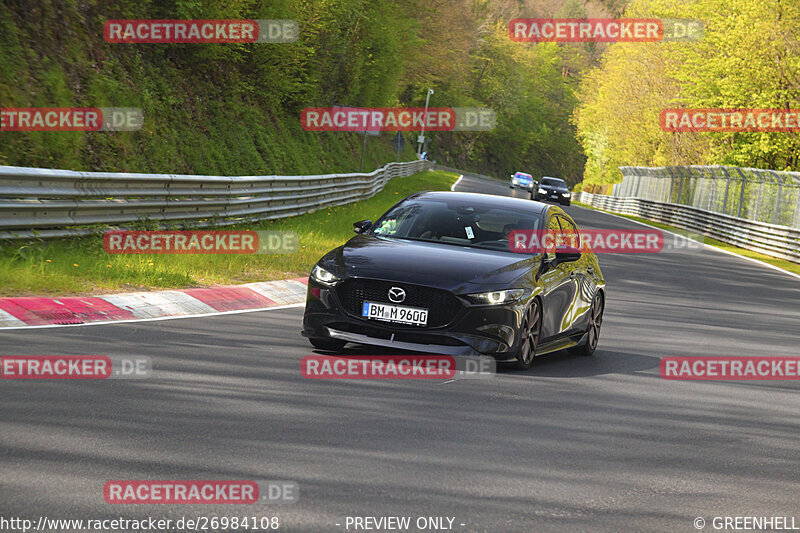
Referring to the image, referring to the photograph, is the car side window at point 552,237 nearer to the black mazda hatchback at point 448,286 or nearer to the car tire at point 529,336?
the black mazda hatchback at point 448,286

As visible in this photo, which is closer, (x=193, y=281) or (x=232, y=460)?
(x=232, y=460)

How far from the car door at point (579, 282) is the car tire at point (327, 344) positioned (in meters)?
2.47

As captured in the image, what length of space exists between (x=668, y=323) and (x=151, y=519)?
489 inches

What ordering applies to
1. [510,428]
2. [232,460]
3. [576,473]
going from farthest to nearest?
1. [510,428]
2. [576,473]
3. [232,460]

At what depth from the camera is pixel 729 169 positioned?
149ft

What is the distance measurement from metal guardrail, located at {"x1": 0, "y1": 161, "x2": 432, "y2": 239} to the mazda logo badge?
542 cm

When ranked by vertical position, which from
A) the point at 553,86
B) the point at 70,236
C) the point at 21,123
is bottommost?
the point at 70,236

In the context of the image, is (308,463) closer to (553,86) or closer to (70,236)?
(70,236)

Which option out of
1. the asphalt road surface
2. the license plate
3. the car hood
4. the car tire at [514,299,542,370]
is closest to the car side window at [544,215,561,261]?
the car hood

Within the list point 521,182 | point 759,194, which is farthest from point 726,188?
point 521,182

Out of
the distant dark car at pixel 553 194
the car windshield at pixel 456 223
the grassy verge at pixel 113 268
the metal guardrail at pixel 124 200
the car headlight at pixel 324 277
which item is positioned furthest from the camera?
the distant dark car at pixel 553 194

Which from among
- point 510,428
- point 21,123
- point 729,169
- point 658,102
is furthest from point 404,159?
point 510,428

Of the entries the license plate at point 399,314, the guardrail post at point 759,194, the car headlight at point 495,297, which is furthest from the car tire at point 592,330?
the guardrail post at point 759,194

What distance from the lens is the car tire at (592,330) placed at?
1185 centimetres
